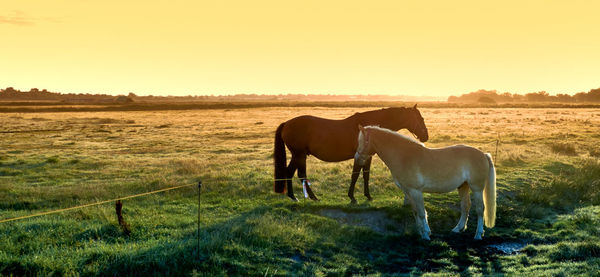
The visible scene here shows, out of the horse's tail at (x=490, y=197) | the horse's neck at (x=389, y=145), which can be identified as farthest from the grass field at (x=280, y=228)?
the horse's neck at (x=389, y=145)

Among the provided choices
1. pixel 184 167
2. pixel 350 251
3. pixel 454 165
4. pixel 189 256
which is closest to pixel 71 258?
pixel 189 256

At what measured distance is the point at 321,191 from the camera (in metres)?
12.9

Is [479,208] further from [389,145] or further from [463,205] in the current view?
[389,145]

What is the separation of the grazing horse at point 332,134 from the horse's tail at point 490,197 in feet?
9.35

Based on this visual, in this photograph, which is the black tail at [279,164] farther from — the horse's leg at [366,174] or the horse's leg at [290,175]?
the horse's leg at [366,174]

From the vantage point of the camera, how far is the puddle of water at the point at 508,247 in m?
8.45

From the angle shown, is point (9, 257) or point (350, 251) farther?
point (350, 251)

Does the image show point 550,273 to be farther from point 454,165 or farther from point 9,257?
point 9,257

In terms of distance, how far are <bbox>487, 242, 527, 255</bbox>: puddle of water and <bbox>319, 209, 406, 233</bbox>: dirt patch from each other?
6.53 feet

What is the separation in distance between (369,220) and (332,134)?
8.64 ft

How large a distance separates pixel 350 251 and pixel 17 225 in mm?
6967

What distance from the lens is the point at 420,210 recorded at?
8.58 meters

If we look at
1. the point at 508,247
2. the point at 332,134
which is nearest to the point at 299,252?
the point at 332,134

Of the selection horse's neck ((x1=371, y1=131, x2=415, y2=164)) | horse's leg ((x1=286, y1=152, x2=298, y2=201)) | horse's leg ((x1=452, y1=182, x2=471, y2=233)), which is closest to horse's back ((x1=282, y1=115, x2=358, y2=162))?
horse's leg ((x1=286, y1=152, x2=298, y2=201))
